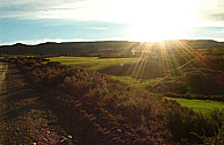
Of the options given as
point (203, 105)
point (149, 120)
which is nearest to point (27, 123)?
point (149, 120)

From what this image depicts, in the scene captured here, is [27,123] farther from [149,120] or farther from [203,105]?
[203,105]

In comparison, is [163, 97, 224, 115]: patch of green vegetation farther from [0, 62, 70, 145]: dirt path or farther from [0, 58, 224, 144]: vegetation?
[0, 62, 70, 145]: dirt path

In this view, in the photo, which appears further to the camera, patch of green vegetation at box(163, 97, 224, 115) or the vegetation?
patch of green vegetation at box(163, 97, 224, 115)

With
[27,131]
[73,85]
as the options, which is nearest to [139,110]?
[27,131]

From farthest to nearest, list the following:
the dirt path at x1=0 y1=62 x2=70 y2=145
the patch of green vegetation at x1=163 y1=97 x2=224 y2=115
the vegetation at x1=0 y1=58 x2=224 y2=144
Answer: the patch of green vegetation at x1=163 y1=97 x2=224 y2=115 < the dirt path at x1=0 y1=62 x2=70 y2=145 < the vegetation at x1=0 y1=58 x2=224 y2=144

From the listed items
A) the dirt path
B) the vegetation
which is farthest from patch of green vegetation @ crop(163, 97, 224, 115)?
the dirt path

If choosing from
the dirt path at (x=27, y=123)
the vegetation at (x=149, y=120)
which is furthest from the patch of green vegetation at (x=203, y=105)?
the dirt path at (x=27, y=123)

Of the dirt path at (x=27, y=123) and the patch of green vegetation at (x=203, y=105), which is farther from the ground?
the patch of green vegetation at (x=203, y=105)

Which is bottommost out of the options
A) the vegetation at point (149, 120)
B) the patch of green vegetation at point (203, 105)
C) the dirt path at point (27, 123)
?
the dirt path at point (27, 123)

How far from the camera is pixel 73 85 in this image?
1016 cm

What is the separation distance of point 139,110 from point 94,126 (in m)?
1.61

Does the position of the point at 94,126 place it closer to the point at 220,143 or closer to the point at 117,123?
the point at 117,123

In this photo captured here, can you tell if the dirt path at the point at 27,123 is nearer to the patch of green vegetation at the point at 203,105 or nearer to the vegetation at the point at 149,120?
the vegetation at the point at 149,120

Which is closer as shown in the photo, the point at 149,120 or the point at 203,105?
the point at 149,120
